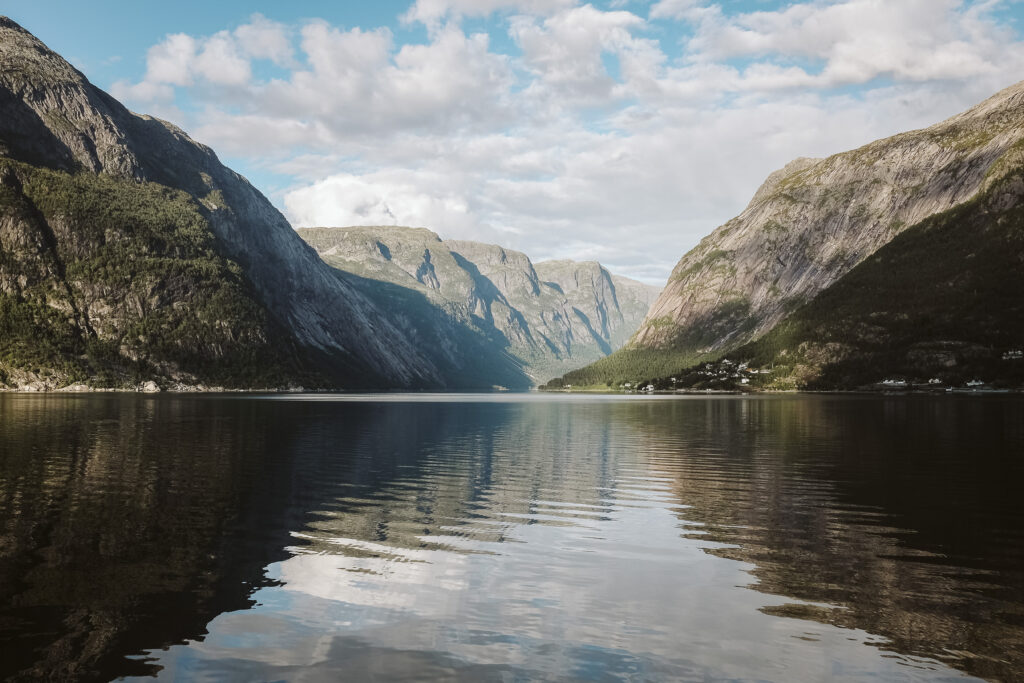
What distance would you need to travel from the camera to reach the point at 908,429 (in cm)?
9262

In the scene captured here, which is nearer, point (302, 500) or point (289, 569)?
point (289, 569)

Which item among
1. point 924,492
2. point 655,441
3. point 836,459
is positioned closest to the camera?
point 924,492

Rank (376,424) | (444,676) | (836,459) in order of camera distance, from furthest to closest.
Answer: (376,424) < (836,459) < (444,676)

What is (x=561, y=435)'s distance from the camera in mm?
86688

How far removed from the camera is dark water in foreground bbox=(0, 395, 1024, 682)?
16.7 m

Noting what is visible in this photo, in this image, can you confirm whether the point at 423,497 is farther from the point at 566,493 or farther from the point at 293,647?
the point at 293,647

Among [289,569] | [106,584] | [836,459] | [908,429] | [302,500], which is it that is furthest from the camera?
[908,429]

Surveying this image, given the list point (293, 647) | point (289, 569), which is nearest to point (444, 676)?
point (293, 647)

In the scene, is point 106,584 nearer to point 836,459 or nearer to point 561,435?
point 836,459

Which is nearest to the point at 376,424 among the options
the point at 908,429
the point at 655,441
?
the point at 655,441

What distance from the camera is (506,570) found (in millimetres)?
24875

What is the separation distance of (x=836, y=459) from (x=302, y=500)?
141ft

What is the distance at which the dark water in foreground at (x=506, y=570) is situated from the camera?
1667cm

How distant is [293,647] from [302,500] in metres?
22.0
